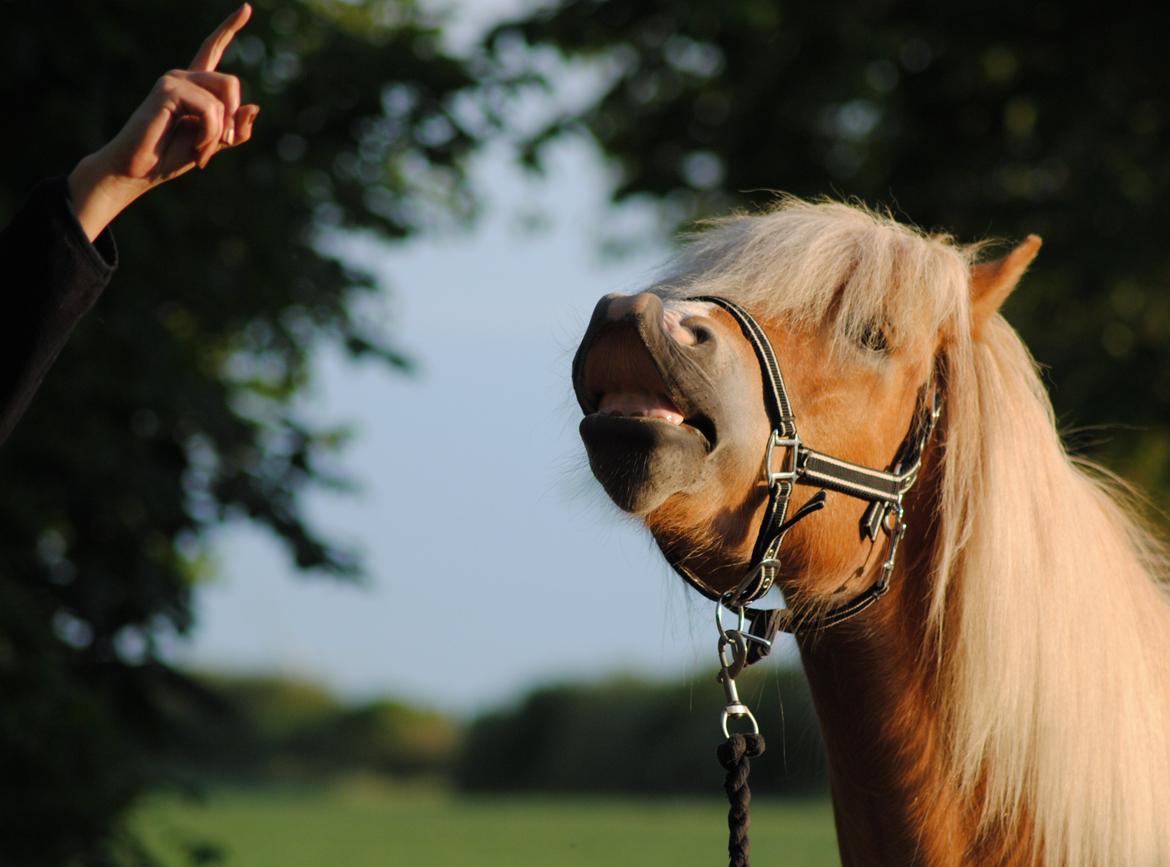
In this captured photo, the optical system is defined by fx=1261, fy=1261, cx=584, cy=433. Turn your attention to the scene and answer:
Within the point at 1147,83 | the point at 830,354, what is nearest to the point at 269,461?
the point at 830,354

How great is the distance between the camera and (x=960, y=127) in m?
9.19

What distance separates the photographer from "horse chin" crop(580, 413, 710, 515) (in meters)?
2.15

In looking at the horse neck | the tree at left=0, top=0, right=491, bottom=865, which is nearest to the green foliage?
the tree at left=0, top=0, right=491, bottom=865

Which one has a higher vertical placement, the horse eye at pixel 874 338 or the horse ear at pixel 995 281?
the horse ear at pixel 995 281

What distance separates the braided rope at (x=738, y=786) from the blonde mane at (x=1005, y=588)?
44 cm

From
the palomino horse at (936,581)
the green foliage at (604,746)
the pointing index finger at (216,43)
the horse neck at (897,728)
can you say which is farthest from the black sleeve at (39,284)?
the green foliage at (604,746)

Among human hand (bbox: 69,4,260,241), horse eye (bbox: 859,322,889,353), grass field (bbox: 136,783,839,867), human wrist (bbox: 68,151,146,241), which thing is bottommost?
grass field (bbox: 136,783,839,867)

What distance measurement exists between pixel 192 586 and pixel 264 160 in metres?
2.30

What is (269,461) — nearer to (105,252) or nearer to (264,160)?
(264,160)

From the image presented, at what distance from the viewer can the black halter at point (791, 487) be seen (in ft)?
7.65

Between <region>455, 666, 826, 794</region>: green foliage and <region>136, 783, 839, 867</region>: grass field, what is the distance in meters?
1.98

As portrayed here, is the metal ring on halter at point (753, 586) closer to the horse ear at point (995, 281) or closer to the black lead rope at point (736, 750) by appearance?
the black lead rope at point (736, 750)

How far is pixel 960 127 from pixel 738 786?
25.5 ft

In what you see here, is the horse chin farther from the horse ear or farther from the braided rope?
the horse ear
